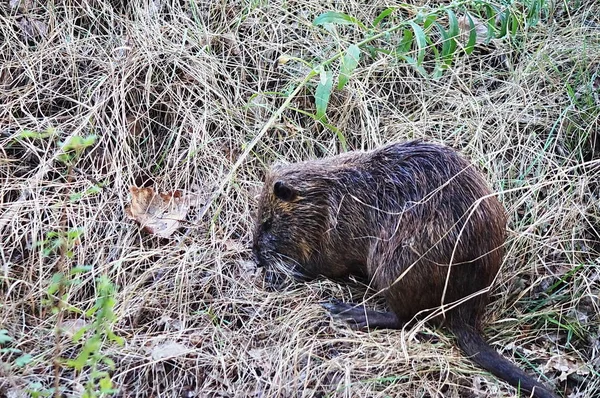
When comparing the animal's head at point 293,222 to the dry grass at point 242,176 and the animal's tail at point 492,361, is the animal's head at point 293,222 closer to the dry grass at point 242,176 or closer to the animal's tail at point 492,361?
the dry grass at point 242,176

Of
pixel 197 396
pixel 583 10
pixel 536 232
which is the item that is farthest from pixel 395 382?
pixel 583 10

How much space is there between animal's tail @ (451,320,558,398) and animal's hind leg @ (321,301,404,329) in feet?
0.88

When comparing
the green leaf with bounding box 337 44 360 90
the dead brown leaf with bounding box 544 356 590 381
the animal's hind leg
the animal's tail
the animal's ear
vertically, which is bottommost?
the animal's hind leg

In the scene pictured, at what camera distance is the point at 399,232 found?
134 inches

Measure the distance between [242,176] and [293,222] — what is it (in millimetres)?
522

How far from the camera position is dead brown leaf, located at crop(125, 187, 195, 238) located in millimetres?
3889

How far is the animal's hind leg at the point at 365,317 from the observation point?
11.3 ft

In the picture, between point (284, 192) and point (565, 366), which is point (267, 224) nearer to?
point (284, 192)

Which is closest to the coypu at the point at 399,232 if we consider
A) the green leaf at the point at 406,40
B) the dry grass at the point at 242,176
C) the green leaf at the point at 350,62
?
the dry grass at the point at 242,176

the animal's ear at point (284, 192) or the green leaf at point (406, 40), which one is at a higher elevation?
the green leaf at point (406, 40)

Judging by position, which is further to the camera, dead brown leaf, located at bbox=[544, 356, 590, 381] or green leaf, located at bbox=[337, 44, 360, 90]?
green leaf, located at bbox=[337, 44, 360, 90]

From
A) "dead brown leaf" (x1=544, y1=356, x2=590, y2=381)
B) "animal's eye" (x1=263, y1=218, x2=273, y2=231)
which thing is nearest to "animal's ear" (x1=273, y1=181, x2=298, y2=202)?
"animal's eye" (x1=263, y1=218, x2=273, y2=231)

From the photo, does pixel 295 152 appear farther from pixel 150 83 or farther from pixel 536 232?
pixel 536 232

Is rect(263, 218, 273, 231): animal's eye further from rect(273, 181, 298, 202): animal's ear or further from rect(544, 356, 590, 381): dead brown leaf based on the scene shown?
rect(544, 356, 590, 381): dead brown leaf
